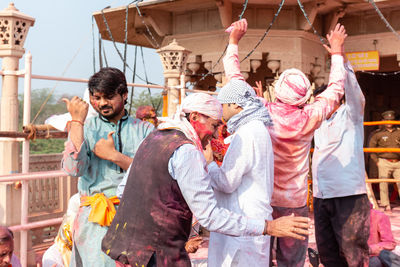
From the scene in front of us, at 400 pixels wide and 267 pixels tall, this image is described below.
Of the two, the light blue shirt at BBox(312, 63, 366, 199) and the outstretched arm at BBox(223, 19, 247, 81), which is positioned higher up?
the outstretched arm at BBox(223, 19, 247, 81)

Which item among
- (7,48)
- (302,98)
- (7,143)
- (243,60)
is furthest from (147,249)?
(243,60)

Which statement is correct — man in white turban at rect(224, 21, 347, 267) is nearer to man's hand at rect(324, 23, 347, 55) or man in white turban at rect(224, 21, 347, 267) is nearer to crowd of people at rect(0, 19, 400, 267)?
crowd of people at rect(0, 19, 400, 267)

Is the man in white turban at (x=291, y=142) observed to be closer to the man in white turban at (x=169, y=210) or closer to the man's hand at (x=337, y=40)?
the man's hand at (x=337, y=40)

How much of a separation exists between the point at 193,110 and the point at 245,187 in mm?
460

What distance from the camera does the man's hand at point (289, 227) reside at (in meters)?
1.73

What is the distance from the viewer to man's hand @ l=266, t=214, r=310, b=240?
5.66 feet

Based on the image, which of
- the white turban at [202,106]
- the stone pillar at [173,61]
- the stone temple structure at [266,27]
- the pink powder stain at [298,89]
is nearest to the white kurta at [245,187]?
the white turban at [202,106]

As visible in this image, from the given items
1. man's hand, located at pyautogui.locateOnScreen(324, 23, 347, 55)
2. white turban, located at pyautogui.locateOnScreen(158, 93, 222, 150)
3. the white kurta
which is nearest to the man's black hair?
white turban, located at pyautogui.locateOnScreen(158, 93, 222, 150)

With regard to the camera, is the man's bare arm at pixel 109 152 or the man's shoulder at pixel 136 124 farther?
the man's shoulder at pixel 136 124

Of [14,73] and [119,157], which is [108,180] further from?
[14,73]

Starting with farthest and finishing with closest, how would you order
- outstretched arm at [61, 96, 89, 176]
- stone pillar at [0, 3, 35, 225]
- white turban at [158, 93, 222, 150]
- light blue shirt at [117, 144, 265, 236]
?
stone pillar at [0, 3, 35, 225]
outstretched arm at [61, 96, 89, 176]
white turban at [158, 93, 222, 150]
light blue shirt at [117, 144, 265, 236]

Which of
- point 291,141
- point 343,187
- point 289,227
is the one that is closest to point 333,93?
point 291,141

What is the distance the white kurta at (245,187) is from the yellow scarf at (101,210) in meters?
0.51

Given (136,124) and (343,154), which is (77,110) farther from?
(343,154)
